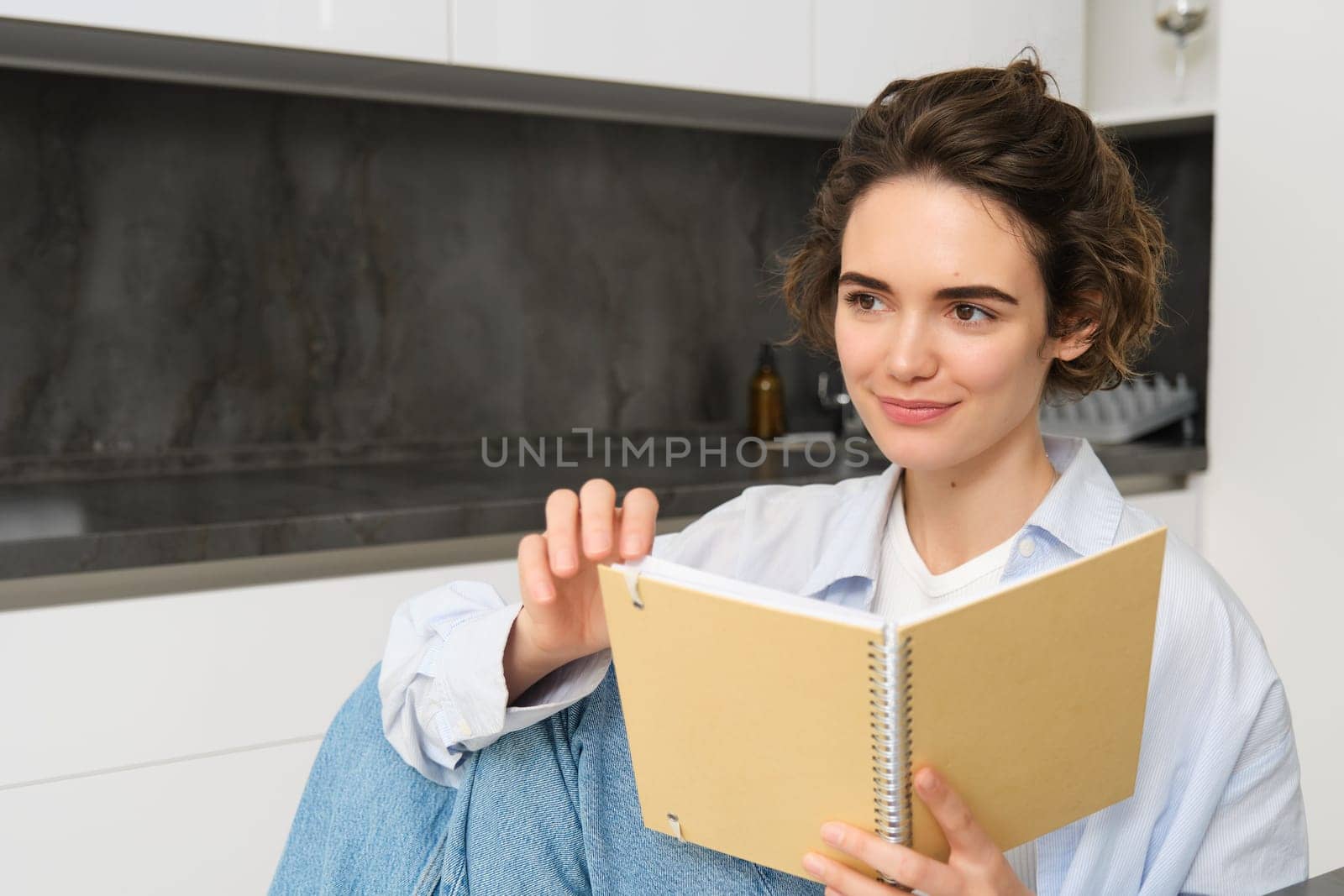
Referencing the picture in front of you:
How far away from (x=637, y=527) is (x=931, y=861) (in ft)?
0.87

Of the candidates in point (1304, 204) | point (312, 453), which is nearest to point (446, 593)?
point (312, 453)

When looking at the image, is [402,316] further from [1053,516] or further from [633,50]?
[1053,516]

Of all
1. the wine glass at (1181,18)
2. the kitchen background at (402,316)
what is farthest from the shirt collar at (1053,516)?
the wine glass at (1181,18)

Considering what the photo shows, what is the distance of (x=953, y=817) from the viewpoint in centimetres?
69

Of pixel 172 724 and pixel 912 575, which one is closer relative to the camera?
pixel 912 575

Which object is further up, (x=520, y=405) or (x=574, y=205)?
(x=574, y=205)

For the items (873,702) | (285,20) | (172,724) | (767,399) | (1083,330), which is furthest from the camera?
(767,399)

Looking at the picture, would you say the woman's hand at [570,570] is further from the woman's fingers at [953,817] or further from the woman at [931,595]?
the woman's fingers at [953,817]

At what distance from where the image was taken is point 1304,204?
2.03 meters

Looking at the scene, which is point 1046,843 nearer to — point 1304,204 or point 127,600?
point 127,600

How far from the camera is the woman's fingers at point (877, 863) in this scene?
0.69 meters

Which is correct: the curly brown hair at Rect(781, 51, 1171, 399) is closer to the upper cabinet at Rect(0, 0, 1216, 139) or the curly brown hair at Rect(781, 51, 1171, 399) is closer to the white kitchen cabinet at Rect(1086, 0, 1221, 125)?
the upper cabinet at Rect(0, 0, 1216, 139)

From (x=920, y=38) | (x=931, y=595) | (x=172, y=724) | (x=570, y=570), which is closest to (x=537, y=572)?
(x=570, y=570)

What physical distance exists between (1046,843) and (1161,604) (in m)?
0.20
